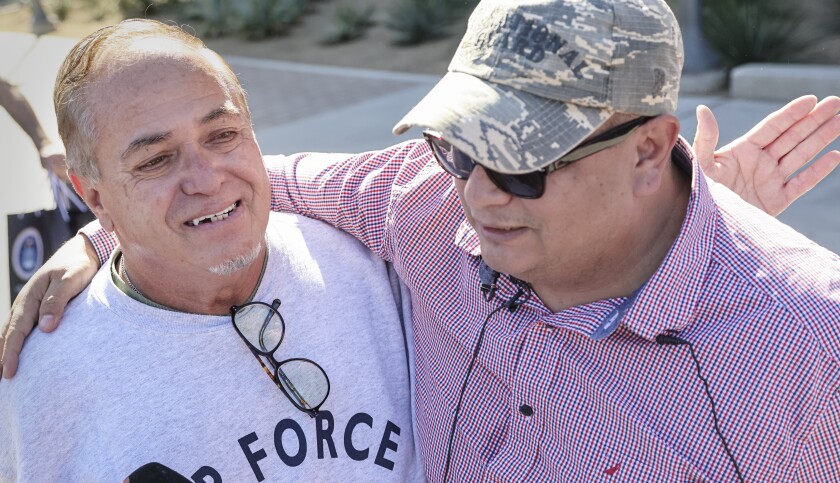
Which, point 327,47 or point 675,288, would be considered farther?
point 327,47

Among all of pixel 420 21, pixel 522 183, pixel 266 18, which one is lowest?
pixel 266 18

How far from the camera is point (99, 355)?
2299 millimetres

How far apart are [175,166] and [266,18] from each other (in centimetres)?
1235

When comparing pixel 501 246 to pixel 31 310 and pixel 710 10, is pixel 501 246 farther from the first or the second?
pixel 710 10

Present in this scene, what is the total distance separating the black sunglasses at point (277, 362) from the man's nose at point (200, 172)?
1.09 feet

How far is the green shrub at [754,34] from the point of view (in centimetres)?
888

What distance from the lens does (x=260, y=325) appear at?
244cm

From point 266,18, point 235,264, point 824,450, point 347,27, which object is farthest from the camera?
point 266,18

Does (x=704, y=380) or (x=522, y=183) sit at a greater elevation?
(x=522, y=183)

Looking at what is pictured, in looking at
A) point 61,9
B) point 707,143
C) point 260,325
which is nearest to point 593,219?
point 707,143

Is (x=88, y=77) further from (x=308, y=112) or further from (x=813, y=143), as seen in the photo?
(x=308, y=112)

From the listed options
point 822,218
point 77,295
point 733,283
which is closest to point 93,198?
point 77,295

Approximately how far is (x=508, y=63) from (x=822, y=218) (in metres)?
4.05

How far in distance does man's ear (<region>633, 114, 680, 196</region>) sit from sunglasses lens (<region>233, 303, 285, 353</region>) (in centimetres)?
99
